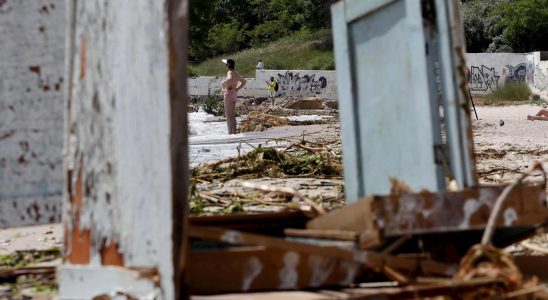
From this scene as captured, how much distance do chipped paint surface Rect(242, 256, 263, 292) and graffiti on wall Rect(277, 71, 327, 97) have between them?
36.5 metres

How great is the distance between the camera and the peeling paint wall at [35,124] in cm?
389

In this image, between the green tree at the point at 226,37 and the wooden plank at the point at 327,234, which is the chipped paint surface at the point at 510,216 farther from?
the green tree at the point at 226,37

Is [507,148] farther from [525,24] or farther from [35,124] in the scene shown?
[525,24]

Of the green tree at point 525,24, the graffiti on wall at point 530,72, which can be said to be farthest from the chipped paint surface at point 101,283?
the green tree at point 525,24

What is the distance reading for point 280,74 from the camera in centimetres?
3991

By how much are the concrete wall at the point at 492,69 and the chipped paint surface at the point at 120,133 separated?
36.1 m

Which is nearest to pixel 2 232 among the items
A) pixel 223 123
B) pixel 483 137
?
pixel 483 137

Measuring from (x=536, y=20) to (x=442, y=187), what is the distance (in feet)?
147

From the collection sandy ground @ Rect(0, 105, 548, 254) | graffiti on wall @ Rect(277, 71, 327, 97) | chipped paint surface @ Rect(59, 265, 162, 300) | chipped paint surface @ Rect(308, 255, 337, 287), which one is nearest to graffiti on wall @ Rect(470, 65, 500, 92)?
graffiti on wall @ Rect(277, 71, 327, 97)

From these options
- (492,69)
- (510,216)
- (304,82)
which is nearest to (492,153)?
(510,216)

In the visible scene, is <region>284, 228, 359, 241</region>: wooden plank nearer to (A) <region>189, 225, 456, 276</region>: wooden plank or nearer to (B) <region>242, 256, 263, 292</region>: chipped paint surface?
(A) <region>189, 225, 456, 276</region>: wooden plank

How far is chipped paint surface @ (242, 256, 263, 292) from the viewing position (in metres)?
3.05

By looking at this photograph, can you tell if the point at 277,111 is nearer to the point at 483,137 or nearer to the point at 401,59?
the point at 483,137

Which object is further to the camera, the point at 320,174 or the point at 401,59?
the point at 320,174
